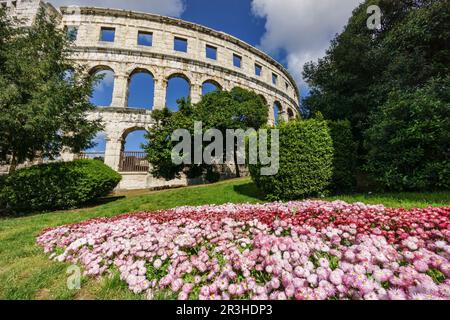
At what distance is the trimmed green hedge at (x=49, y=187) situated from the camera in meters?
8.59

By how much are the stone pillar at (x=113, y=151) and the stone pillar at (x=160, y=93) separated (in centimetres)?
489

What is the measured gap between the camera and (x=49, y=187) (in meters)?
8.82

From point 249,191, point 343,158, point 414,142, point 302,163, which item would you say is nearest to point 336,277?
point 302,163

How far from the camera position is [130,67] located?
66.6 ft

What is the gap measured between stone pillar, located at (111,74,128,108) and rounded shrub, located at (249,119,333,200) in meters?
17.4

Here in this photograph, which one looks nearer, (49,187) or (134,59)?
(49,187)

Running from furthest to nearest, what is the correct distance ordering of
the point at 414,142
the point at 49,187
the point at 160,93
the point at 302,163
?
the point at 160,93 → the point at 49,187 → the point at 302,163 → the point at 414,142

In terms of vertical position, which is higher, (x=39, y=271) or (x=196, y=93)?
(x=196, y=93)

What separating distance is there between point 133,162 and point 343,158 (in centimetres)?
1659

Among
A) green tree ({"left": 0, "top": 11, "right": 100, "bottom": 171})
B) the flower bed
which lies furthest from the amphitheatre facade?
the flower bed

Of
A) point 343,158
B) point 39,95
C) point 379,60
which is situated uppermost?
point 379,60

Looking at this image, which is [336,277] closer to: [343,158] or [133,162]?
[343,158]

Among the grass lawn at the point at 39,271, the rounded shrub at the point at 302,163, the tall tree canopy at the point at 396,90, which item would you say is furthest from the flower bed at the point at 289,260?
the tall tree canopy at the point at 396,90
